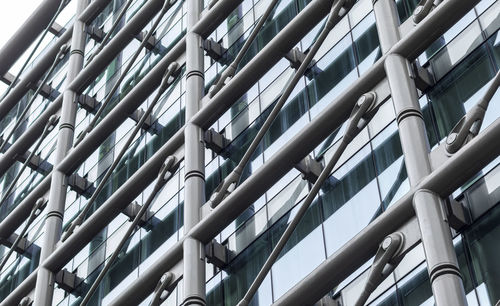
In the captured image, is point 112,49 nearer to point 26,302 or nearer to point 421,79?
Result: point 26,302

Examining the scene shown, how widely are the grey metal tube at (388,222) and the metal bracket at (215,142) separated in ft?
19.6

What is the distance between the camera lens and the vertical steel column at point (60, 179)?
2756 centimetres

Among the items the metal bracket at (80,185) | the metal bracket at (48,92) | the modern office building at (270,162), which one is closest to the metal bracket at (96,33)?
the modern office building at (270,162)

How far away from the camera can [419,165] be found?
62.3 ft

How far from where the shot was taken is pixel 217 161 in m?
25.3

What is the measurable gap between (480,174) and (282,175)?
4.74m

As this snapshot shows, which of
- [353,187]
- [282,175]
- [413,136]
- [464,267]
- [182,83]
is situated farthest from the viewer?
[182,83]

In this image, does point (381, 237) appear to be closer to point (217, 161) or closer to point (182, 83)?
point (217, 161)

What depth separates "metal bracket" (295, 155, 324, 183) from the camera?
22.3 metres

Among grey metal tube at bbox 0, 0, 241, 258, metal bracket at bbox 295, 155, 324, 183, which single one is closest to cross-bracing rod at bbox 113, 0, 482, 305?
metal bracket at bbox 295, 155, 324, 183

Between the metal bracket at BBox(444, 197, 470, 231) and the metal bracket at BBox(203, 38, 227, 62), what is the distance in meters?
10.2

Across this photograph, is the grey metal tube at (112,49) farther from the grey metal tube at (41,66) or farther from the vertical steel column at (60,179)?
the grey metal tube at (41,66)

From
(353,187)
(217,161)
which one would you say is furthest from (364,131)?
(217,161)

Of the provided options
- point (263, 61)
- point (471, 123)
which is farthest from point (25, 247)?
point (471, 123)
